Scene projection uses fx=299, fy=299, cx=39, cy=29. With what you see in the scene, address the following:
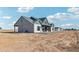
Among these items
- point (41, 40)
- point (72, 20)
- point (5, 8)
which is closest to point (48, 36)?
point (41, 40)

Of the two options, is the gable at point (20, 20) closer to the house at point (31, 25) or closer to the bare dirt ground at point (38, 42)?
the house at point (31, 25)

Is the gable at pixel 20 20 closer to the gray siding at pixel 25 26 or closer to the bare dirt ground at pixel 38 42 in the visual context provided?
the gray siding at pixel 25 26

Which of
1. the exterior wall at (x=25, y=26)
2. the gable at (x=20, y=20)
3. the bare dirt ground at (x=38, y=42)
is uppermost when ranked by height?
the gable at (x=20, y=20)

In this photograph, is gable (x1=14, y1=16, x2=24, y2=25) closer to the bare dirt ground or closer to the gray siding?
the gray siding

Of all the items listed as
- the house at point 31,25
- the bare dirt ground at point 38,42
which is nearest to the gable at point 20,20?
the house at point 31,25

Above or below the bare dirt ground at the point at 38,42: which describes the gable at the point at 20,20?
above

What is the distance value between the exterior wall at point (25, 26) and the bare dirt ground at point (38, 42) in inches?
1.8

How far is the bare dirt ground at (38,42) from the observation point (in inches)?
130

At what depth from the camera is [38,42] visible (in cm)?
331

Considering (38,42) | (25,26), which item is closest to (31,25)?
(25,26)

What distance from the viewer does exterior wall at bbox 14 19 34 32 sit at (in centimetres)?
331

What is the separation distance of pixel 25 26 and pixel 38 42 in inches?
9.0

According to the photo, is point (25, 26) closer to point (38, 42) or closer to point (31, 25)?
point (31, 25)
